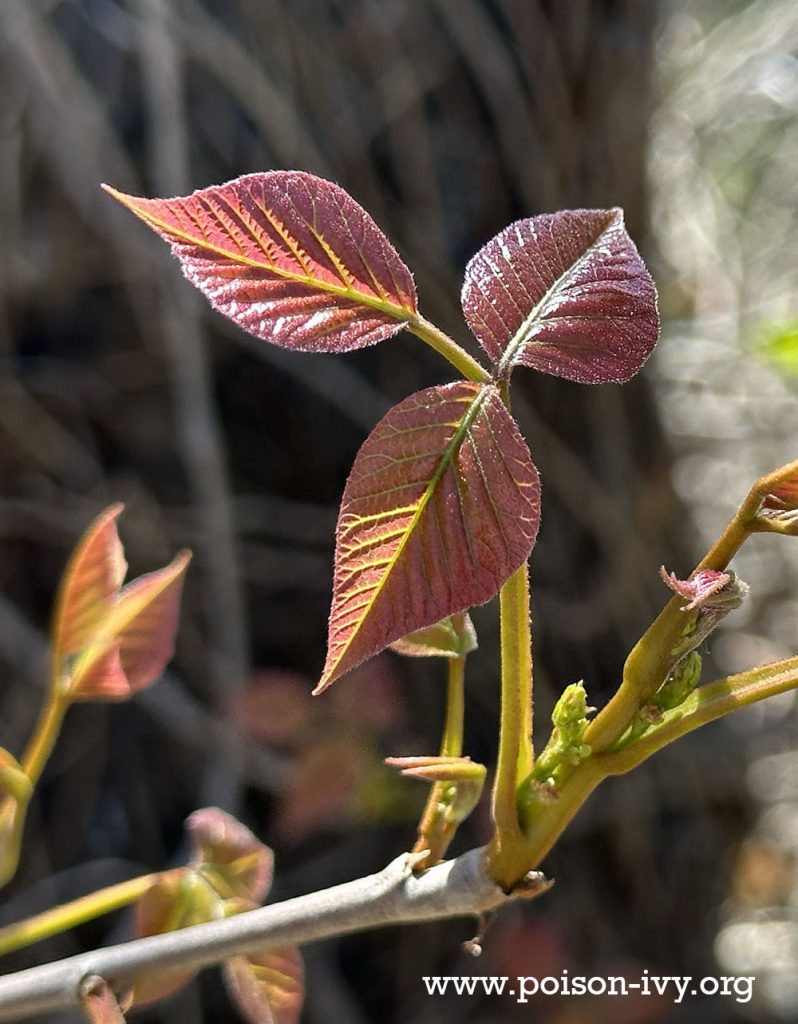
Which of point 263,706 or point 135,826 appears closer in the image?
point 263,706

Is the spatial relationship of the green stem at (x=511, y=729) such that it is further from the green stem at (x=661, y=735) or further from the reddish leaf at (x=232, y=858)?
the reddish leaf at (x=232, y=858)

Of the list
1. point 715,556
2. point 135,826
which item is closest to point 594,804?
point 135,826

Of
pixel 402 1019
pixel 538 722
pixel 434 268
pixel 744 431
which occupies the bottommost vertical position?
pixel 402 1019

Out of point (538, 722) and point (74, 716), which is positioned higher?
point (74, 716)

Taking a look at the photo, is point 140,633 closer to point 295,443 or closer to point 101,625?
point 101,625

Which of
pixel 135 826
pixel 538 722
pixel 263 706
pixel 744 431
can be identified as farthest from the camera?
pixel 744 431

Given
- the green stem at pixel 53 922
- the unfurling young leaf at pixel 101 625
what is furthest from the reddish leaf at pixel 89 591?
the green stem at pixel 53 922

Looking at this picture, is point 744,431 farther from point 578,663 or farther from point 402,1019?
point 402,1019

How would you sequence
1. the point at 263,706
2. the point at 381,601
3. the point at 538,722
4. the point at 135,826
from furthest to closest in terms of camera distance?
the point at 538,722
the point at 135,826
the point at 263,706
the point at 381,601
